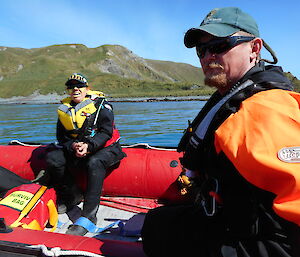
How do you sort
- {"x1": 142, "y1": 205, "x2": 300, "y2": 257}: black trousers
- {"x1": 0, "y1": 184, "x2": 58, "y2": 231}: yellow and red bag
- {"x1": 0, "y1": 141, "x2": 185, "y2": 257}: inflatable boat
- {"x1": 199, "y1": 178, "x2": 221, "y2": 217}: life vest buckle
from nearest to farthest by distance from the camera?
{"x1": 142, "y1": 205, "x2": 300, "y2": 257}: black trousers
{"x1": 199, "y1": 178, "x2": 221, "y2": 217}: life vest buckle
{"x1": 0, "y1": 184, "x2": 58, "y2": 231}: yellow and red bag
{"x1": 0, "y1": 141, "x2": 185, "y2": 257}: inflatable boat

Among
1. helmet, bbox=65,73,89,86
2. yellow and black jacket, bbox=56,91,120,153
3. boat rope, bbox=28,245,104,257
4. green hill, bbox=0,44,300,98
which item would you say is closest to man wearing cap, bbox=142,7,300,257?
boat rope, bbox=28,245,104,257

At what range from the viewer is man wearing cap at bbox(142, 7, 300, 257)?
939 mm

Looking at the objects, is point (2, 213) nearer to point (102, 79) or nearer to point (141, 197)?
point (141, 197)

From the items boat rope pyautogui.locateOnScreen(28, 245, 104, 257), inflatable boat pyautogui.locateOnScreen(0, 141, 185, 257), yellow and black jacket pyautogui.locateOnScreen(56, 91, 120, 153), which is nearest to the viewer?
boat rope pyautogui.locateOnScreen(28, 245, 104, 257)

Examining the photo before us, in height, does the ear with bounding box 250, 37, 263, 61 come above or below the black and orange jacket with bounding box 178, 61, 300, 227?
above

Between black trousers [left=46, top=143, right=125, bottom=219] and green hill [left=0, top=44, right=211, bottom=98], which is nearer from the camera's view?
black trousers [left=46, top=143, right=125, bottom=219]

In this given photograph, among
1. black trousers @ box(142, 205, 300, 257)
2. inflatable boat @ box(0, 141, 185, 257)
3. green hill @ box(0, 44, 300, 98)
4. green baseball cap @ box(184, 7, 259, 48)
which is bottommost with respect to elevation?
inflatable boat @ box(0, 141, 185, 257)

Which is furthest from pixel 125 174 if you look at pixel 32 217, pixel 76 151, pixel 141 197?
pixel 32 217

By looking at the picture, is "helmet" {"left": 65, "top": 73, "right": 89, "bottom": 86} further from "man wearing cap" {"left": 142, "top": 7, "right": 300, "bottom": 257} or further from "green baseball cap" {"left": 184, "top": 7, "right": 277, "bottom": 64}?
"green baseball cap" {"left": 184, "top": 7, "right": 277, "bottom": 64}

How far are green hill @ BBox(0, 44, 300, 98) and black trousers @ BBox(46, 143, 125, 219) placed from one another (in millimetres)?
41679

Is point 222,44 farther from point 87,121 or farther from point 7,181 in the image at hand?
point 7,181

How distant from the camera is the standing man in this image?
290 cm

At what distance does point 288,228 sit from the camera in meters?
1.01

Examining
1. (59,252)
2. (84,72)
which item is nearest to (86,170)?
(59,252)
